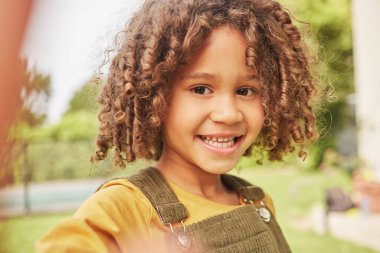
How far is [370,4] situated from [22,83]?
6494 mm

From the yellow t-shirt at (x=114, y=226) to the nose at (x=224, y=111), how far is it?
21cm

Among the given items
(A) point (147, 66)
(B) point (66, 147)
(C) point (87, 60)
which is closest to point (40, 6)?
(A) point (147, 66)

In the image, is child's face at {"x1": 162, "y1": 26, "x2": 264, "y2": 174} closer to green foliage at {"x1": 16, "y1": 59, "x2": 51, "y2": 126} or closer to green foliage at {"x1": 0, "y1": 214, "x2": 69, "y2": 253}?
green foliage at {"x1": 16, "y1": 59, "x2": 51, "y2": 126}

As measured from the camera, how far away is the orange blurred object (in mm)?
206

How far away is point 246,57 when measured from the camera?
117 centimetres

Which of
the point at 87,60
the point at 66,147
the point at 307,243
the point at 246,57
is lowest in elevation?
the point at 66,147

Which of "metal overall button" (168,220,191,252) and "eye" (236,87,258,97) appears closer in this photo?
"metal overall button" (168,220,191,252)

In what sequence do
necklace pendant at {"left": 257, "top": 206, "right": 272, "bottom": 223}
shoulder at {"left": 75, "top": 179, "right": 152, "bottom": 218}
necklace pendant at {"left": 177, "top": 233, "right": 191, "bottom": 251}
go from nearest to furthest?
shoulder at {"left": 75, "top": 179, "right": 152, "bottom": 218} → necklace pendant at {"left": 177, "top": 233, "right": 191, "bottom": 251} → necklace pendant at {"left": 257, "top": 206, "right": 272, "bottom": 223}

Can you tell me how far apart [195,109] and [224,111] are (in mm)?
64

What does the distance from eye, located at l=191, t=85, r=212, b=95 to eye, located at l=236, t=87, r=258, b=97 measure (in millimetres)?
75

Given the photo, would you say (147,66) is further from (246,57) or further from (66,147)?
(66,147)

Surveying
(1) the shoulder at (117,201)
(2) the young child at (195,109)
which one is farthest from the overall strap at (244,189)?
(1) the shoulder at (117,201)

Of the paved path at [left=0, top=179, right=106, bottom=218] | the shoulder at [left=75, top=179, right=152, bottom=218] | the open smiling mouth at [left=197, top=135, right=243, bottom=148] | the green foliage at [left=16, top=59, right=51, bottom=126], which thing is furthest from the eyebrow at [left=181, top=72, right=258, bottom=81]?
the paved path at [left=0, top=179, right=106, bottom=218]

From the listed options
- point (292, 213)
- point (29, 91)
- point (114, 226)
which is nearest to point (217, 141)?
point (114, 226)
